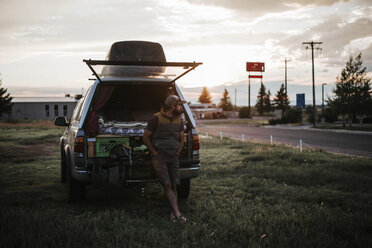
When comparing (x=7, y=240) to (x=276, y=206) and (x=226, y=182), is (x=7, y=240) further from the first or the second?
(x=226, y=182)

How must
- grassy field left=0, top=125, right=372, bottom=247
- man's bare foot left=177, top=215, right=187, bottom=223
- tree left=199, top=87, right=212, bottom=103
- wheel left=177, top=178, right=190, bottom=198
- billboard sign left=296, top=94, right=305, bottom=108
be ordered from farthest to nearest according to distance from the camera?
1. tree left=199, top=87, right=212, bottom=103
2. billboard sign left=296, top=94, right=305, bottom=108
3. wheel left=177, top=178, right=190, bottom=198
4. man's bare foot left=177, top=215, right=187, bottom=223
5. grassy field left=0, top=125, right=372, bottom=247

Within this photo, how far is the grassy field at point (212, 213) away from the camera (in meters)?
3.87

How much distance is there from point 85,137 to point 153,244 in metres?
2.12

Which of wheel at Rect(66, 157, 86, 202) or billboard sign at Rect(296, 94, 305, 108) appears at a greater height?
billboard sign at Rect(296, 94, 305, 108)

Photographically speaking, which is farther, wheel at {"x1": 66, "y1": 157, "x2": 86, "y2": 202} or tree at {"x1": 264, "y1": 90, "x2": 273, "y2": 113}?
tree at {"x1": 264, "y1": 90, "x2": 273, "y2": 113}

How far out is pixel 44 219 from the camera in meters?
4.48

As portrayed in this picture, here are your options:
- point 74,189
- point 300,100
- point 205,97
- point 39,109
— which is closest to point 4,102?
point 39,109

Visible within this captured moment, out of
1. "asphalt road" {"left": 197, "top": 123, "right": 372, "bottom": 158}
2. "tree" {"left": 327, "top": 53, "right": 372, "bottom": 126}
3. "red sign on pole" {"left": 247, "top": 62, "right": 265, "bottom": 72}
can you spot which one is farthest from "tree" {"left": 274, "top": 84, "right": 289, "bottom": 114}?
"asphalt road" {"left": 197, "top": 123, "right": 372, "bottom": 158}

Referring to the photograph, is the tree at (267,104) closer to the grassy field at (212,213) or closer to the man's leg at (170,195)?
the grassy field at (212,213)

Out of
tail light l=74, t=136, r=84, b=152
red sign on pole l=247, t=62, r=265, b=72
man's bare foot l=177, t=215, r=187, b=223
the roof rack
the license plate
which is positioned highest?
red sign on pole l=247, t=62, r=265, b=72

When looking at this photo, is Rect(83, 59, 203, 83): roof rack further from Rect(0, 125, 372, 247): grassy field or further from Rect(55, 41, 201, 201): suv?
Rect(0, 125, 372, 247): grassy field

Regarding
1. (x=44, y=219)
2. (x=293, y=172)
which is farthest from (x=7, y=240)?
(x=293, y=172)

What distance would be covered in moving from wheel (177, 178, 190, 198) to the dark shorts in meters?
0.98

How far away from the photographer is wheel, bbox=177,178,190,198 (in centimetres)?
591
